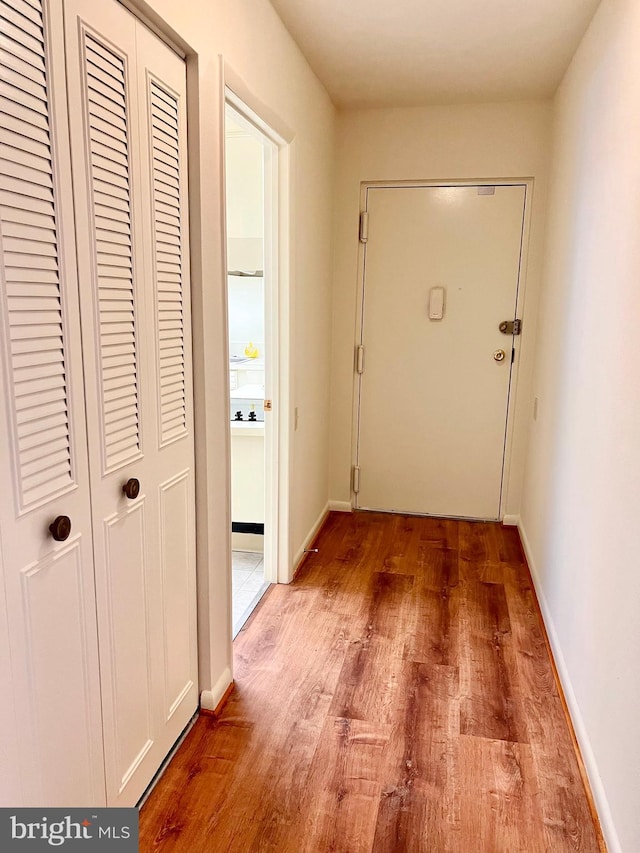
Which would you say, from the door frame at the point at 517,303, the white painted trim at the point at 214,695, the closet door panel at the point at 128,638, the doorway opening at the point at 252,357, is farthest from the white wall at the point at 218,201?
the door frame at the point at 517,303

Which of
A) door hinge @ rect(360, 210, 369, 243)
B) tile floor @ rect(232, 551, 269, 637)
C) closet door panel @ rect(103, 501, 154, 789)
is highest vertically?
door hinge @ rect(360, 210, 369, 243)

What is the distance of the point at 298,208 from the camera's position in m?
2.73

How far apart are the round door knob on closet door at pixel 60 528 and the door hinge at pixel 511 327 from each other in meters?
2.92

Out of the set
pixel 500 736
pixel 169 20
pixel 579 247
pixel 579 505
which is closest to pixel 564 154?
pixel 579 247

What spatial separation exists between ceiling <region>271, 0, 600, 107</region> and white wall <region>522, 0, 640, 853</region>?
0.17 metres

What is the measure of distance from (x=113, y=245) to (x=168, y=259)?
0.26 m

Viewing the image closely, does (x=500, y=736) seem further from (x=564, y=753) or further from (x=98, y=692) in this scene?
(x=98, y=692)

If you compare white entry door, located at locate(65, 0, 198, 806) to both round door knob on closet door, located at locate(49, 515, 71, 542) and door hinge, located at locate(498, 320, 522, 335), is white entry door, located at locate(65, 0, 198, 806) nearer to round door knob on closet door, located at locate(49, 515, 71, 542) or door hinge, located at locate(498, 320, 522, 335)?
round door knob on closet door, located at locate(49, 515, 71, 542)

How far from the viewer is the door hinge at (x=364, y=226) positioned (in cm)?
356

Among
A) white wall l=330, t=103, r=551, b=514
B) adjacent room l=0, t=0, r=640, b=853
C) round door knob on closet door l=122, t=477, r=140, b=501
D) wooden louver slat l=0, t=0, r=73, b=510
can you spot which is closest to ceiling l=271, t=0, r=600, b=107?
adjacent room l=0, t=0, r=640, b=853

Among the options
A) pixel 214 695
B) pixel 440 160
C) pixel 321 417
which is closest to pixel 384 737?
pixel 214 695

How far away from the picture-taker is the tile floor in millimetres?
2627

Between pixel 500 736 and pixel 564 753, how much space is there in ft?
0.62

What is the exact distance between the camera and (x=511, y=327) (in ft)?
11.5
